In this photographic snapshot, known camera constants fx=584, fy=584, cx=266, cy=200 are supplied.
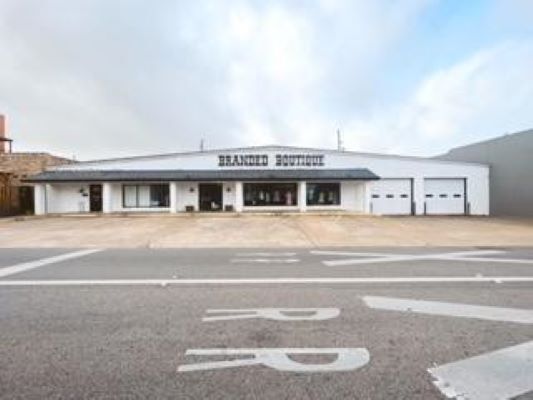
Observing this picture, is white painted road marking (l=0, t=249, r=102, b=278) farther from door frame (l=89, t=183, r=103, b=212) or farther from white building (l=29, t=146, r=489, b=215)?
door frame (l=89, t=183, r=103, b=212)

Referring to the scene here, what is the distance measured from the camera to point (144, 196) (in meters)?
41.7

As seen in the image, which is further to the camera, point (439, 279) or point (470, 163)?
point (470, 163)

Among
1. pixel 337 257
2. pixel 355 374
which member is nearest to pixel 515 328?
pixel 355 374

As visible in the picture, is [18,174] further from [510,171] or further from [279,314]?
[279,314]

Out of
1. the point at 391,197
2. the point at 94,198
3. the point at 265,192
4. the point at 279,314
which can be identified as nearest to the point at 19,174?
the point at 94,198

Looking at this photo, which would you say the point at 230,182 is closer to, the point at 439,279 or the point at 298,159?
the point at 298,159

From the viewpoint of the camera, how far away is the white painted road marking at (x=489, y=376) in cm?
466

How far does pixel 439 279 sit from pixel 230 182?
100ft

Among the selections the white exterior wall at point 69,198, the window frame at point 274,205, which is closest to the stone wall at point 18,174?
the white exterior wall at point 69,198

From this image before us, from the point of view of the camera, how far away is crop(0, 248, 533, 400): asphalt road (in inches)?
191

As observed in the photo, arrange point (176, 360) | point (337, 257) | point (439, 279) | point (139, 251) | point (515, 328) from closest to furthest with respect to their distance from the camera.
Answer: point (176, 360), point (515, 328), point (439, 279), point (337, 257), point (139, 251)

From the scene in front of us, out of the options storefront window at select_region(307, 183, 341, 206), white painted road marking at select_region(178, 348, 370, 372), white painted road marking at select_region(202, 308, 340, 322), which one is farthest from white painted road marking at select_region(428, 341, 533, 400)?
storefront window at select_region(307, 183, 341, 206)

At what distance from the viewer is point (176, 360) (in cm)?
554

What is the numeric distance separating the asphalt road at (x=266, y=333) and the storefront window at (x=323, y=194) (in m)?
28.8
